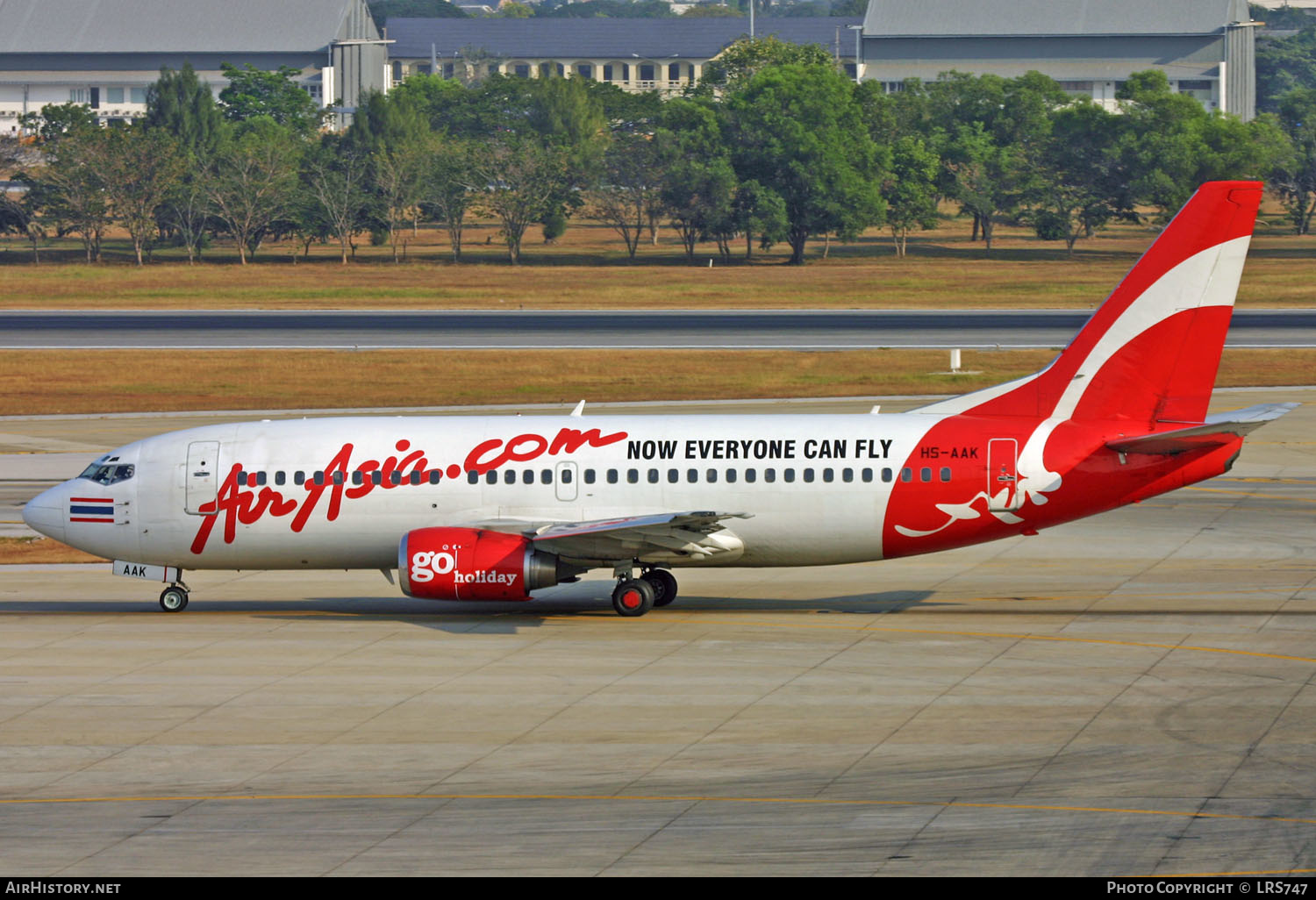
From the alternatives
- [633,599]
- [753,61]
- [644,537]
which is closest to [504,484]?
[644,537]

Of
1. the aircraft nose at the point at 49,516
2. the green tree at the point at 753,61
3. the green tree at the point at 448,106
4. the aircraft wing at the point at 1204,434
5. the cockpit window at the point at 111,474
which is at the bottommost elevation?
the aircraft nose at the point at 49,516

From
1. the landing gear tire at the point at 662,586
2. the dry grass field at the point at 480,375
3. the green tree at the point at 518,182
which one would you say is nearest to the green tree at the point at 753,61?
the green tree at the point at 518,182

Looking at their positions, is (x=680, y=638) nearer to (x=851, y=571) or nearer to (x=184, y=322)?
(x=851, y=571)

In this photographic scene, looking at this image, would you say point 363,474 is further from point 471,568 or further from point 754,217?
point 754,217

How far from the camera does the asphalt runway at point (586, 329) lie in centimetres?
8262

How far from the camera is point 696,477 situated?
3216 cm

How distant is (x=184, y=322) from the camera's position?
93938 mm

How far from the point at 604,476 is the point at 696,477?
6.23ft

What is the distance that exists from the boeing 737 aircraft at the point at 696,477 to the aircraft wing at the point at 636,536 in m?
0.06

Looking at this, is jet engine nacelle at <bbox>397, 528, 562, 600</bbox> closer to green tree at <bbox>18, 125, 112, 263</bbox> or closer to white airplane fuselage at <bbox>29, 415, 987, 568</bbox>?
white airplane fuselage at <bbox>29, 415, 987, 568</bbox>

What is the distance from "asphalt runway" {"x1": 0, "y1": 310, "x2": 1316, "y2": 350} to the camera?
82625mm

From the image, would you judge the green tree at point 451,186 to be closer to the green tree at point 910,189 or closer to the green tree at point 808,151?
the green tree at point 808,151

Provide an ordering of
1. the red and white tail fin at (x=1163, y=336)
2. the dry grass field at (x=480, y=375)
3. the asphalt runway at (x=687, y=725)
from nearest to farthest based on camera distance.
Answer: the asphalt runway at (x=687, y=725) < the red and white tail fin at (x=1163, y=336) < the dry grass field at (x=480, y=375)

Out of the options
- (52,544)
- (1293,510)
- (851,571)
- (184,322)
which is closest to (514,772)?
(851,571)
